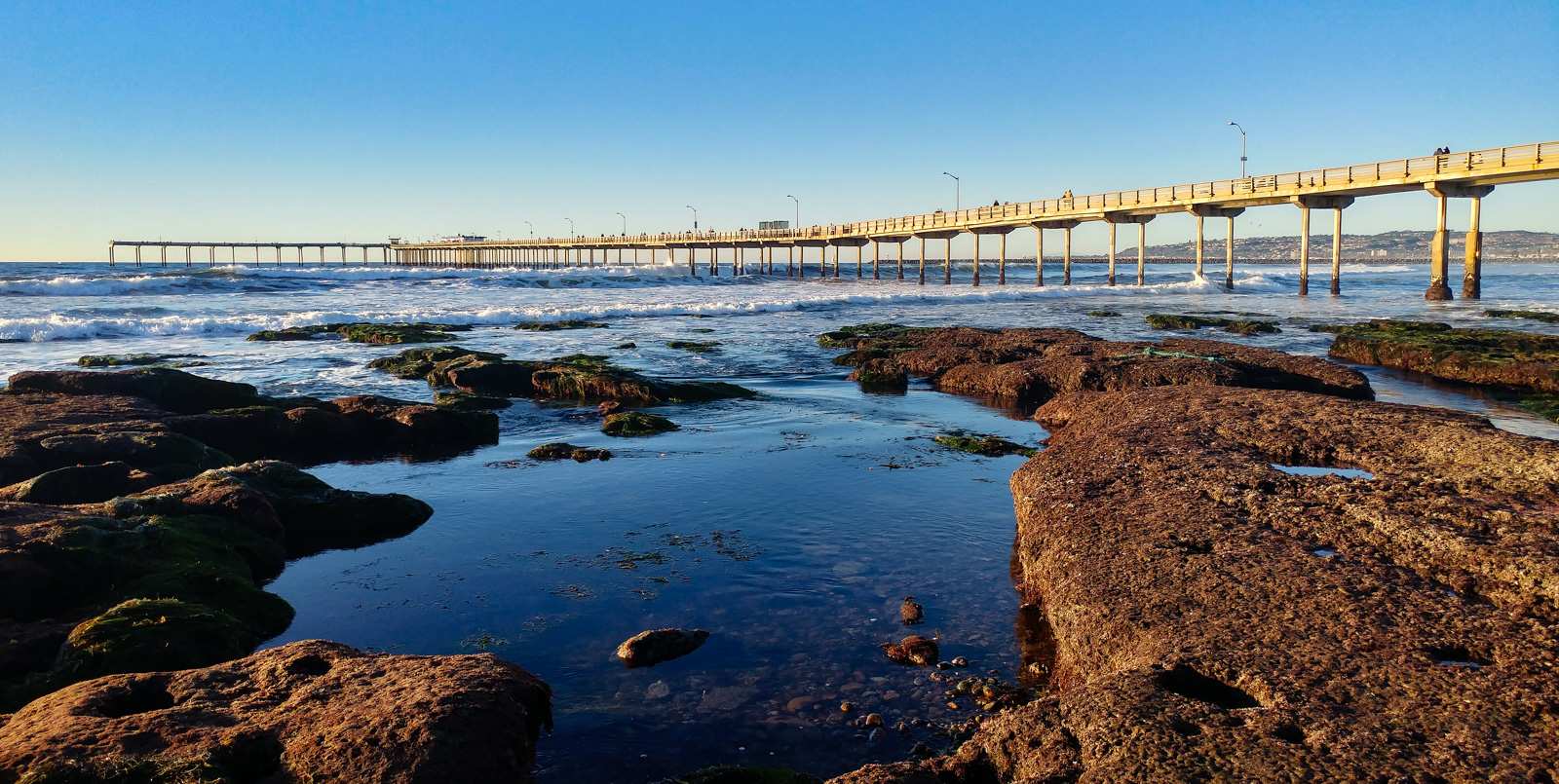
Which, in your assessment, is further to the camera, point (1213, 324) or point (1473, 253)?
point (1473, 253)

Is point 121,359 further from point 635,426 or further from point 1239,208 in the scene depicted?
point 1239,208

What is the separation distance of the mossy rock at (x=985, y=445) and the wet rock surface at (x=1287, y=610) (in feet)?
9.32

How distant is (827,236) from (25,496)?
75362 mm

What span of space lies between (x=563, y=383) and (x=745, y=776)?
41.6ft

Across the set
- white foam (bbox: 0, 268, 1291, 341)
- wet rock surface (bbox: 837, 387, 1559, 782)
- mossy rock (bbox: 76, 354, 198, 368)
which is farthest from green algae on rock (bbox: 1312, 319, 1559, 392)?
white foam (bbox: 0, 268, 1291, 341)

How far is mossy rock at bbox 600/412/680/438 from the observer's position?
12.3 metres

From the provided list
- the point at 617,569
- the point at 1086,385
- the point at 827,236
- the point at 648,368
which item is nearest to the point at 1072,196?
the point at 827,236

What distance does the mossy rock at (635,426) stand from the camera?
1226 centimetres

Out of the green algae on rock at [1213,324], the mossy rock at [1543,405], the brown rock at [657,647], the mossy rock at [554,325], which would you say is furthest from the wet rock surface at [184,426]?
the green algae on rock at [1213,324]

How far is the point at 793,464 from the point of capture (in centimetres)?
1027

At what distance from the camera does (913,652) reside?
5258 millimetres

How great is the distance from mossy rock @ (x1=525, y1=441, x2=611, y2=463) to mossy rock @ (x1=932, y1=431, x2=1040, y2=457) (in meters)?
3.93

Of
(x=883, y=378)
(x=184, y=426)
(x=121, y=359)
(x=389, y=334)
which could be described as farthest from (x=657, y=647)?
(x=389, y=334)

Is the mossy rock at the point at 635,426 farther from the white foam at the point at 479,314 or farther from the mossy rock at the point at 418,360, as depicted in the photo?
the white foam at the point at 479,314
